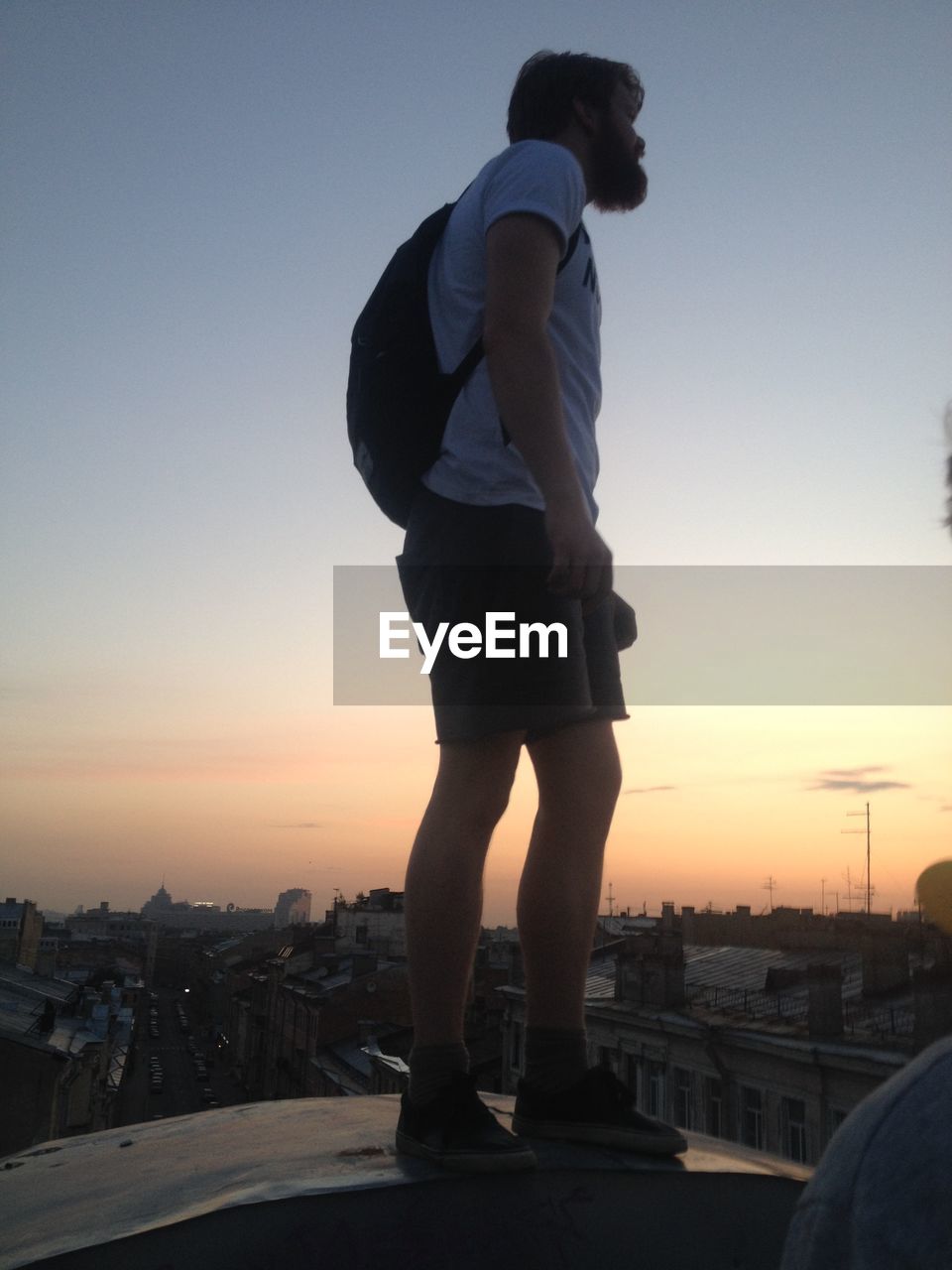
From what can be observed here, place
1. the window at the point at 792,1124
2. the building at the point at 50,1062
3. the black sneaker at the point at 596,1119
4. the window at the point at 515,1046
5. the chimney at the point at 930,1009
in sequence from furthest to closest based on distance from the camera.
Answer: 1. the window at the point at 515,1046
2. the building at the point at 50,1062
3. the window at the point at 792,1124
4. the chimney at the point at 930,1009
5. the black sneaker at the point at 596,1119

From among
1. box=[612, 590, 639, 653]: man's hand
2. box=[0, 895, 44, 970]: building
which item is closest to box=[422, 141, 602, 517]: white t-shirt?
box=[612, 590, 639, 653]: man's hand

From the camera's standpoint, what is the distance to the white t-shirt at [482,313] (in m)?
1.98

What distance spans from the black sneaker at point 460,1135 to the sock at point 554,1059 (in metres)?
0.18

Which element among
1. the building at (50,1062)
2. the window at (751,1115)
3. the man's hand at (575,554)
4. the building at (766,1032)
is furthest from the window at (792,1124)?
the man's hand at (575,554)

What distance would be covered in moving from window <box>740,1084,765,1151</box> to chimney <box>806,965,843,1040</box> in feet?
5.04

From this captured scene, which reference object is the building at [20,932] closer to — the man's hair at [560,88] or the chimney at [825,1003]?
the chimney at [825,1003]

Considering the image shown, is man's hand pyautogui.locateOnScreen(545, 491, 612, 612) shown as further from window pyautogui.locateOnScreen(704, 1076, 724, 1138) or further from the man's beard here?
window pyautogui.locateOnScreen(704, 1076, 724, 1138)

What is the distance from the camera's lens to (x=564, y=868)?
1.97m

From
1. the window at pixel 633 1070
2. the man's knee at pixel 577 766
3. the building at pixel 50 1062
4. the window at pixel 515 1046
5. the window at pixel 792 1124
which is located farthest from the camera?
the window at pixel 515 1046

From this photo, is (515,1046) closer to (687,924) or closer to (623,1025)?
(623,1025)

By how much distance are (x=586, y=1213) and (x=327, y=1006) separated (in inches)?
1237

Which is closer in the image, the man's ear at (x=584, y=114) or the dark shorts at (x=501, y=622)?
the dark shorts at (x=501, y=622)

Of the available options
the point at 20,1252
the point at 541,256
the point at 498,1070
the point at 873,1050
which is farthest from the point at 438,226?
the point at 498,1070

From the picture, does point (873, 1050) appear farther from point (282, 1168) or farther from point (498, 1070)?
point (282, 1168)
